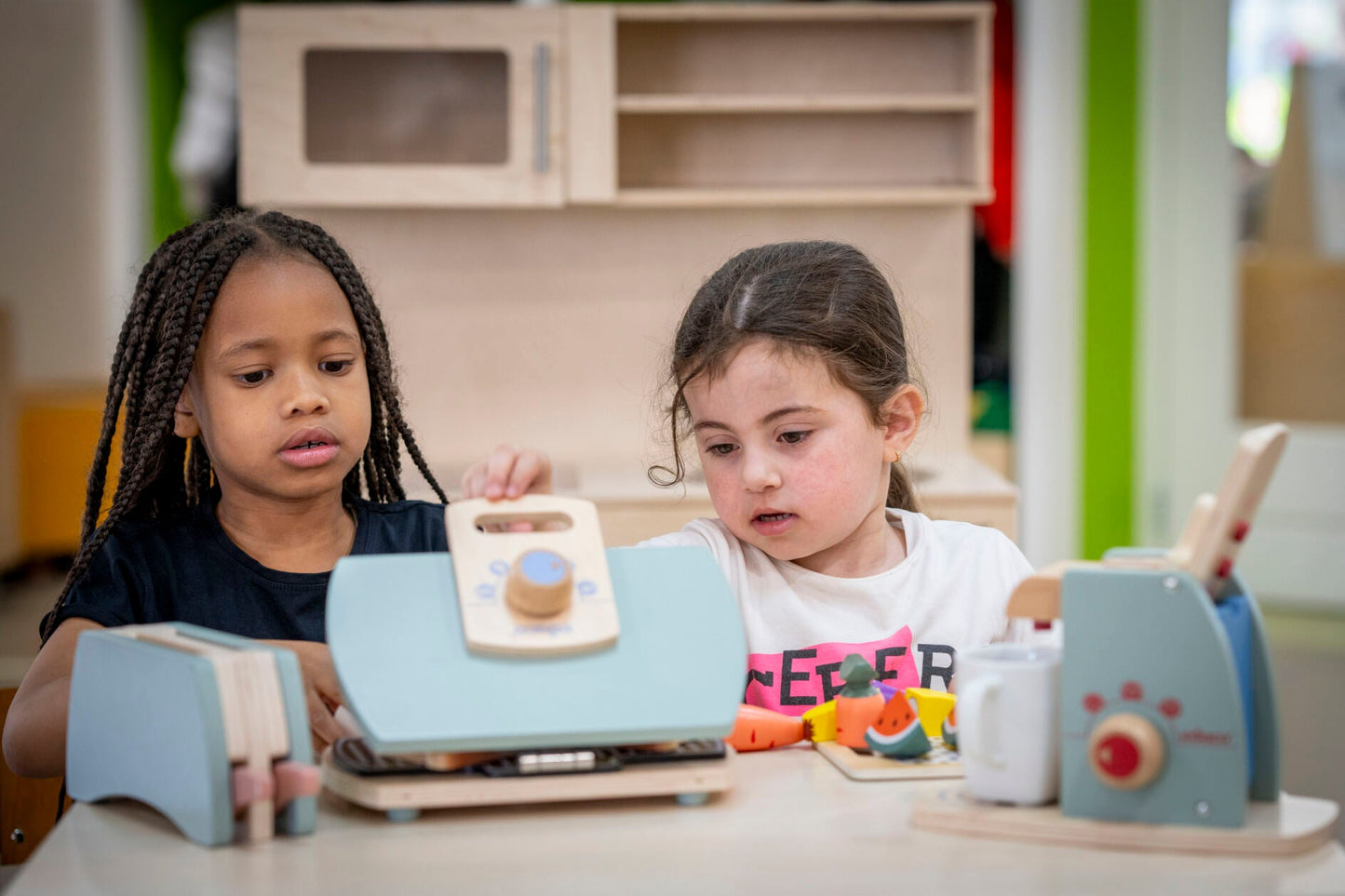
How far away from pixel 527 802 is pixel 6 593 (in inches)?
147

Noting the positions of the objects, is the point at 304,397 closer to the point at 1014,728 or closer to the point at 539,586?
the point at 539,586

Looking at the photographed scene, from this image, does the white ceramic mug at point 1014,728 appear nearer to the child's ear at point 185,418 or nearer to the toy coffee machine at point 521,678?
the toy coffee machine at point 521,678

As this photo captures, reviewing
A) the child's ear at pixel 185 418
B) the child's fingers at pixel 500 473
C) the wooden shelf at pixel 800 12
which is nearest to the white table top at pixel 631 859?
the child's fingers at pixel 500 473

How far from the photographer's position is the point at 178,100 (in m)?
5.03

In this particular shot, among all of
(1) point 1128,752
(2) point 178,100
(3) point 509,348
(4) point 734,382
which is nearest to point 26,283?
(2) point 178,100

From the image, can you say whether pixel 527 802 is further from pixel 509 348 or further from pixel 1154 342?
pixel 1154 342

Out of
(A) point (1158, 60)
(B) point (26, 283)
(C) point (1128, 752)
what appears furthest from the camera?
(B) point (26, 283)

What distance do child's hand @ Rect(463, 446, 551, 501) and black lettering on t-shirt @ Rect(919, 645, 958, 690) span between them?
37cm

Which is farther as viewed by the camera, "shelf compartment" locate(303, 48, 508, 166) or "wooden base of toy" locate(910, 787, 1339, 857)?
"shelf compartment" locate(303, 48, 508, 166)

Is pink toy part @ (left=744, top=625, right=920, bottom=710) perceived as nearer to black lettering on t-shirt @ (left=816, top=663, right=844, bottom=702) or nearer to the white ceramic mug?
black lettering on t-shirt @ (left=816, top=663, right=844, bottom=702)

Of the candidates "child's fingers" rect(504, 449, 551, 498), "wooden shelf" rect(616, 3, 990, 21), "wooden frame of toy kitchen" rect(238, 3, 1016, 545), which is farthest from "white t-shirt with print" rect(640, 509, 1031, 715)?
"wooden shelf" rect(616, 3, 990, 21)

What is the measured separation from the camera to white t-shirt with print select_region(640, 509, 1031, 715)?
117 cm

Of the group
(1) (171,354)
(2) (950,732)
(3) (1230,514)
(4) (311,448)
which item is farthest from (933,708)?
(1) (171,354)

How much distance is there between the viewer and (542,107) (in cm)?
253
